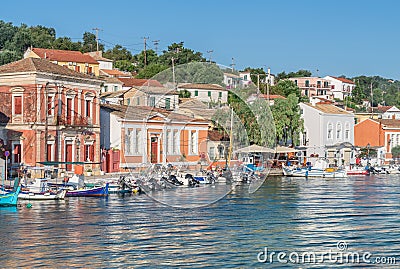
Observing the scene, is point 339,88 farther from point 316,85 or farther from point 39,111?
point 39,111

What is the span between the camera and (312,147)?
74000mm

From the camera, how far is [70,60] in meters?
79.2

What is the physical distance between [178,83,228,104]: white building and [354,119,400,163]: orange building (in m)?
59.1

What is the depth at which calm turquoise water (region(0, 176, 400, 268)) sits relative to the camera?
68.6ft

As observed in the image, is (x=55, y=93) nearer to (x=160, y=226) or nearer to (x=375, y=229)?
(x=160, y=226)

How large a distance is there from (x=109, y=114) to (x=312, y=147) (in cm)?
2826

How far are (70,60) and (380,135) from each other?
33.2 metres

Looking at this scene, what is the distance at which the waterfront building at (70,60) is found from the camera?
77.2 meters

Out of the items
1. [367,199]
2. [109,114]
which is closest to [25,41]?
[109,114]

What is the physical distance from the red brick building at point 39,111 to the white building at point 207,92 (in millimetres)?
23005

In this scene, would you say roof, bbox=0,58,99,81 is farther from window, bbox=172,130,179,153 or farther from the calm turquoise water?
window, bbox=172,130,179,153

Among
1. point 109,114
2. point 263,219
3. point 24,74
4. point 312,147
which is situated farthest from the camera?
point 312,147

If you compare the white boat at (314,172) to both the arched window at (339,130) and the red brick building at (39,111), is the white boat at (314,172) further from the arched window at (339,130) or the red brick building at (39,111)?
the red brick building at (39,111)

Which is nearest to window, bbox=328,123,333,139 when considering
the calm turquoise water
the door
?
the calm turquoise water
